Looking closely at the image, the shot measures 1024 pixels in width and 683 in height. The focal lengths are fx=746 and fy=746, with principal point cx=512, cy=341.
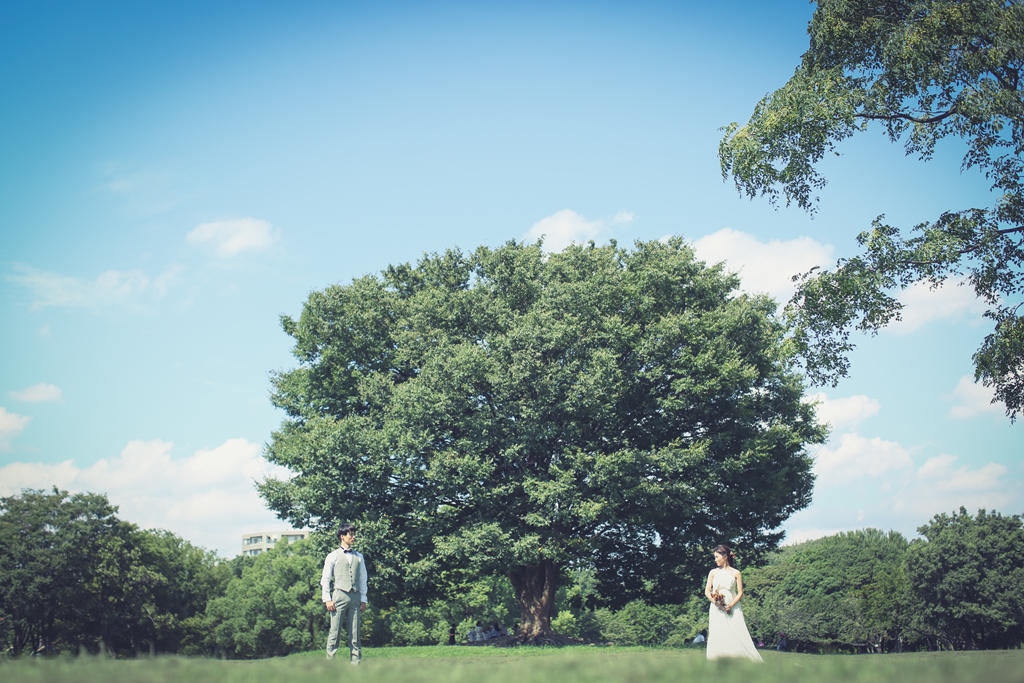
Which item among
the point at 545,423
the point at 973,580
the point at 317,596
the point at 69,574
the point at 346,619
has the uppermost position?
the point at 545,423

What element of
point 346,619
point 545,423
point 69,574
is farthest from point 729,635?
point 69,574

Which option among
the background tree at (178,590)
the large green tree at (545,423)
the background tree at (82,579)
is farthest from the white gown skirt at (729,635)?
the background tree at (178,590)

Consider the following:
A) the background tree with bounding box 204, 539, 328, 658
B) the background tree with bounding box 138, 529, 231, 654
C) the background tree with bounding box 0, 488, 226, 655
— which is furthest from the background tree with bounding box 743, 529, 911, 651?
the background tree with bounding box 0, 488, 226, 655

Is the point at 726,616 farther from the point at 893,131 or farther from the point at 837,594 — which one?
the point at 837,594

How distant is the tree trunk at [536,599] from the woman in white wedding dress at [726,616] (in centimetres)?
2091

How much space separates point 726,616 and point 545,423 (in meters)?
17.0

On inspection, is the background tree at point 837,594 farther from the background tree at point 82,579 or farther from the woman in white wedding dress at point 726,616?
the woman in white wedding dress at point 726,616

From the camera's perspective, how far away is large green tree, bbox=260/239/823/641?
28703mm

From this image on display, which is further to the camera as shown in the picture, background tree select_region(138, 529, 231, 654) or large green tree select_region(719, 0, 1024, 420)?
background tree select_region(138, 529, 231, 654)

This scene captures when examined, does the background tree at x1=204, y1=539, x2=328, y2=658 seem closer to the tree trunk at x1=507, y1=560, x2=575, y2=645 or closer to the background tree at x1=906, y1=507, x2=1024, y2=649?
the tree trunk at x1=507, y1=560, x2=575, y2=645

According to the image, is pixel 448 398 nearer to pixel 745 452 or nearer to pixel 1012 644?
pixel 745 452

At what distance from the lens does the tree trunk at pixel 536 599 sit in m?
32.0

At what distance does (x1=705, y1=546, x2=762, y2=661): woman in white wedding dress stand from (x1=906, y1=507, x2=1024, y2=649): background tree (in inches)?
2378

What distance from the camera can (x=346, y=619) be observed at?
13.8 m
